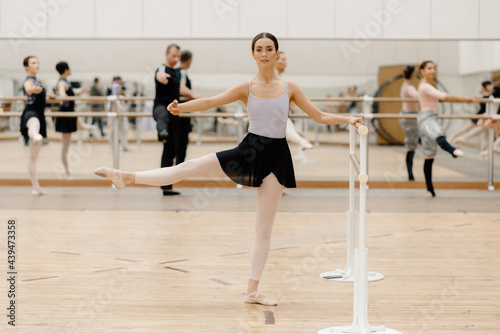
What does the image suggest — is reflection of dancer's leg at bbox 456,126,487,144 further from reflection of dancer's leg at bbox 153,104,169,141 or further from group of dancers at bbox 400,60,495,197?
reflection of dancer's leg at bbox 153,104,169,141

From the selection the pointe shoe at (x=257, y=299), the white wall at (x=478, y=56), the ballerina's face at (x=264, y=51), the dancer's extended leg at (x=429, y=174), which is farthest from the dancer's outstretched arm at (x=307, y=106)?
the white wall at (x=478, y=56)

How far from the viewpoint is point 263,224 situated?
11.7ft

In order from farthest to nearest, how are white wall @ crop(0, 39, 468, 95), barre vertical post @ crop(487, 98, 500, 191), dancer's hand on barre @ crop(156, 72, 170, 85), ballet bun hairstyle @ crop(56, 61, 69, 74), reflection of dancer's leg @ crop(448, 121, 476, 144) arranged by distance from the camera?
reflection of dancer's leg @ crop(448, 121, 476, 144) → white wall @ crop(0, 39, 468, 95) → ballet bun hairstyle @ crop(56, 61, 69, 74) → barre vertical post @ crop(487, 98, 500, 191) → dancer's hand on barre @ crop(156, 72, 170, 85)

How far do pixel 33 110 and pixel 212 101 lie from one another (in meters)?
4.55

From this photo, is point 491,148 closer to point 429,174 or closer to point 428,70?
point 429,174

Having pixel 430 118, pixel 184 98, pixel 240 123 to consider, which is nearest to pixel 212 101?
pixel 184 98

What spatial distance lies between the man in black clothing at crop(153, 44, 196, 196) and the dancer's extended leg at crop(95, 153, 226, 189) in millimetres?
3663

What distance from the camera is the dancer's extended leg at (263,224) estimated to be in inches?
138

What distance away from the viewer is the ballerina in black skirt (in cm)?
341
